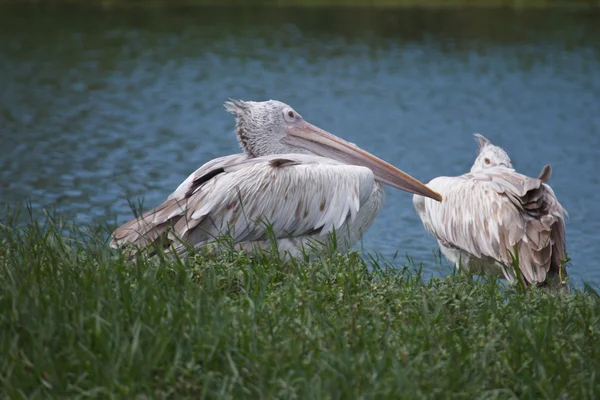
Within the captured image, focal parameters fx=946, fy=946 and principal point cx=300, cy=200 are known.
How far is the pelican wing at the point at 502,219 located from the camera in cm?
532

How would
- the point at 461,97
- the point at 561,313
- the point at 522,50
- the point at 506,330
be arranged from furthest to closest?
1. the point at 522,50
2. the point at 461,97
3. the point at 561,313
4. the point at 506,330

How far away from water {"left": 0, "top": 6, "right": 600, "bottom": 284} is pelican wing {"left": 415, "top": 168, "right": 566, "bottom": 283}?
0.59m

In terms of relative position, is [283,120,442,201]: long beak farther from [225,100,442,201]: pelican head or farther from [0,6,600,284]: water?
[0,6,600,284]: water

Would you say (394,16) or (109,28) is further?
(394,16)

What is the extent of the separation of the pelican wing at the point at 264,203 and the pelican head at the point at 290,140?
44cm

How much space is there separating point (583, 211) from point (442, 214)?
2.72 metres

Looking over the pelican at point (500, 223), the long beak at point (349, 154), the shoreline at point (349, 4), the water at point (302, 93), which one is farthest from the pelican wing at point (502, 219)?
the shoreline at point (349, 4)

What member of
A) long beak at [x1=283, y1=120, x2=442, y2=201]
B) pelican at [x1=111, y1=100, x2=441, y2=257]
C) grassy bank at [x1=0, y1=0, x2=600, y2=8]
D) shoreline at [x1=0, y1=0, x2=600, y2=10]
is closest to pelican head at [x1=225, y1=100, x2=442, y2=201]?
long beak at [x1=283, y1=120, x2=442, y2=201]

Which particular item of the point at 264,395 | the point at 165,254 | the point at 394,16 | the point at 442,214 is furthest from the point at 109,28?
the point at 264,395

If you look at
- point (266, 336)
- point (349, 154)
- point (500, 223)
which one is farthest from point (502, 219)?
point (266, 336)

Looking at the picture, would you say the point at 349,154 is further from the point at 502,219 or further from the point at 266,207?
the point at 502,219

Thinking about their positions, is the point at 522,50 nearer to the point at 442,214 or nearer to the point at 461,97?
the point at 461,97

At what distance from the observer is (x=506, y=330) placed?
379cm

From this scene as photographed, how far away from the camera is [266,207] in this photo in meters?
4.77
